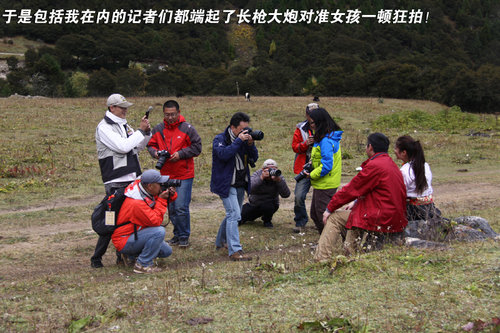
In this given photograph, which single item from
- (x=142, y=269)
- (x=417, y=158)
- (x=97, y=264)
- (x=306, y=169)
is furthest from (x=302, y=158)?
(x=97, y=264)

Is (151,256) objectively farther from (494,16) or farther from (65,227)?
(494,16)

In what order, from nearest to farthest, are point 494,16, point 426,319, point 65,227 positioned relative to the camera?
point 426,319, point 65,227, point 494,16

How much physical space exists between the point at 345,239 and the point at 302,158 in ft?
8.44

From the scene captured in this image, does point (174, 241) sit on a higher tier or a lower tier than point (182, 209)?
lower

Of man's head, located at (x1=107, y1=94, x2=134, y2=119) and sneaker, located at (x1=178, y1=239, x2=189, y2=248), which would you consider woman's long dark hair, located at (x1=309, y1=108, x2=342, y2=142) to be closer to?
sneaker, located at (x1=178, y1=239, x2=189, y2=248)

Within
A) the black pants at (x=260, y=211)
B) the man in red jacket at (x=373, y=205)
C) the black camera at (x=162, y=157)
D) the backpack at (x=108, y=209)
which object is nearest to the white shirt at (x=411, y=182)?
the man in red jacket at (x=373, y=205)

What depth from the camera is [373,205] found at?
695cm

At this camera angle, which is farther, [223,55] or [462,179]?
[223,55]

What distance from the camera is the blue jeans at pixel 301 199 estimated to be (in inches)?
375

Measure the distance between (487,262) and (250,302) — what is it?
270 cm

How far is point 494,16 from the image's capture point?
140m

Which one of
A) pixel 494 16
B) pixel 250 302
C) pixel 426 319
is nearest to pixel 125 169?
pixel 250 302

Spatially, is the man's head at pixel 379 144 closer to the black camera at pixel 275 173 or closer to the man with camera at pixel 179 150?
the black camera at pixel 275 173

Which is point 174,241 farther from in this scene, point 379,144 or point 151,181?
point 379,144
